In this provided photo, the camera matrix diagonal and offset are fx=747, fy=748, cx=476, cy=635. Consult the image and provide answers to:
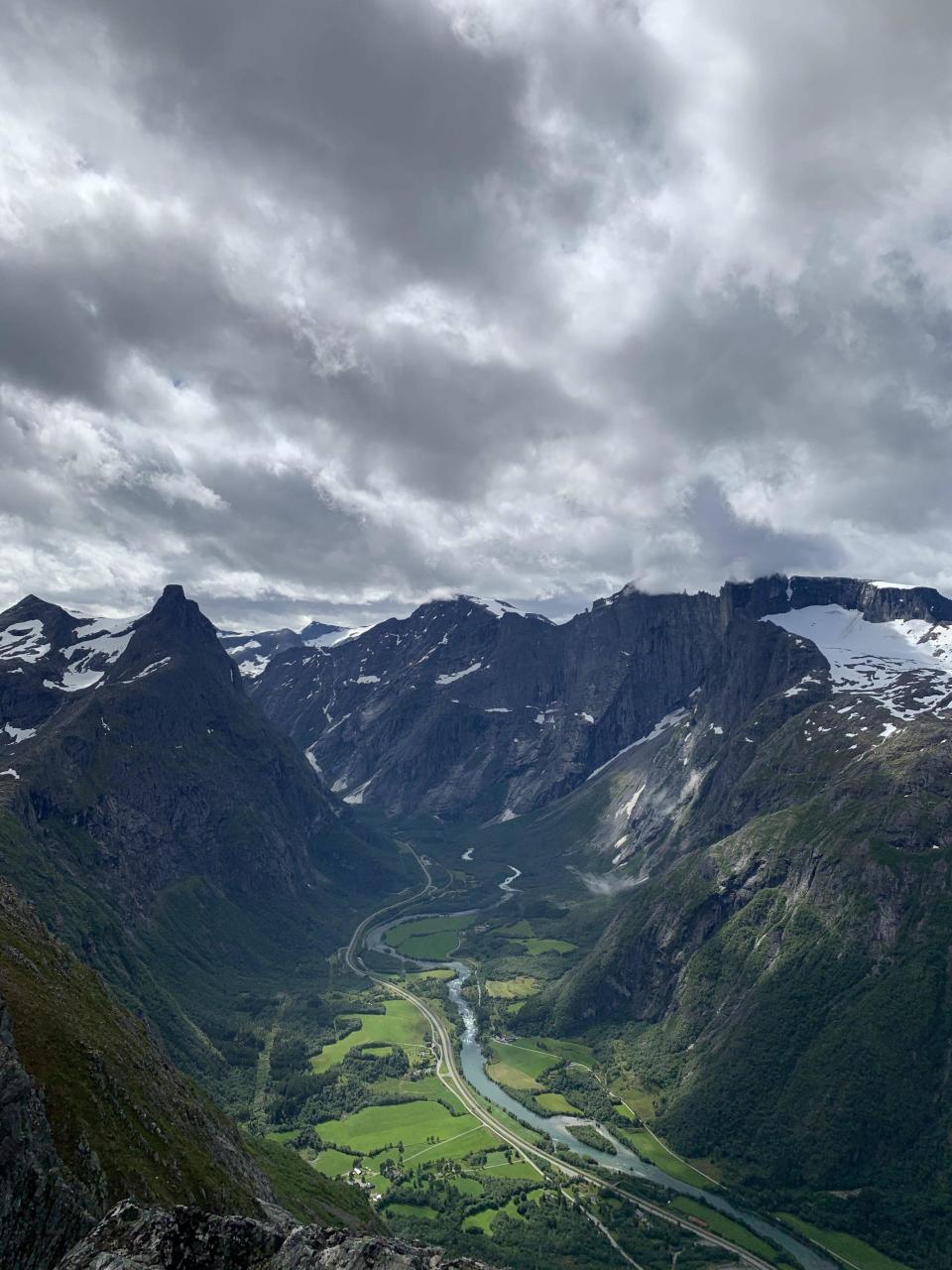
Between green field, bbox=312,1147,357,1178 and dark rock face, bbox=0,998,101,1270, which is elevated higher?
dark rock face, bbox=0,998,101,1270

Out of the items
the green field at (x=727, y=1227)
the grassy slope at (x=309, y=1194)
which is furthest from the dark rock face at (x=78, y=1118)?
the green field at (x=727, y=1227)

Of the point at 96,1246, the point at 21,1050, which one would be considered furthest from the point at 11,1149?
the point at 96,1246

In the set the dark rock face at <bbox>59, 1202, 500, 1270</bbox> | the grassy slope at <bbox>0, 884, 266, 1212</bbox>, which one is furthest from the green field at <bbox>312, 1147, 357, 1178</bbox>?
the dark rock face at <bbox>59, 1202, 500, 1270</bbox>

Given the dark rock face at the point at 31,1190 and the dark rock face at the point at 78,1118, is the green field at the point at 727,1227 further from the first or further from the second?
the dark rock face at the point at 31,1190

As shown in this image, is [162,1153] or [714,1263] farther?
[714,1263]

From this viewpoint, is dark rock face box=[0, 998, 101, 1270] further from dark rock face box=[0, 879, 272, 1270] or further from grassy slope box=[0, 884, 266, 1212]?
grassy slope box=[0, 884, 266, 1212]

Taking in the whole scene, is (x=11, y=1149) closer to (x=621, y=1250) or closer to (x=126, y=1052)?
(x=126, y=1052)
